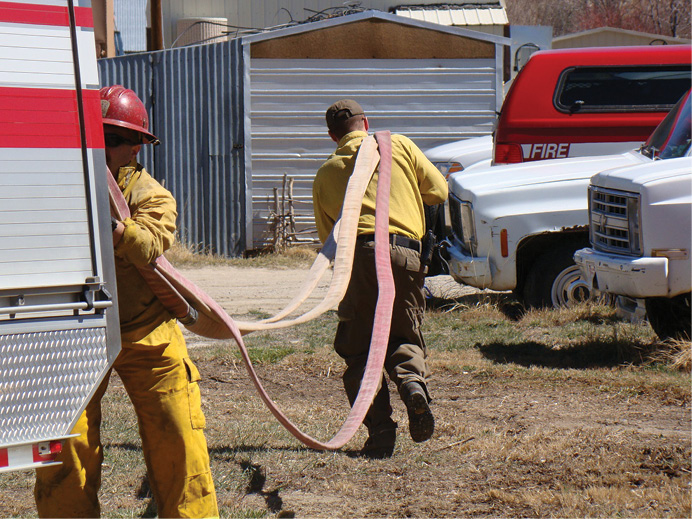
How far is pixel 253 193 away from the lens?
45.7ft

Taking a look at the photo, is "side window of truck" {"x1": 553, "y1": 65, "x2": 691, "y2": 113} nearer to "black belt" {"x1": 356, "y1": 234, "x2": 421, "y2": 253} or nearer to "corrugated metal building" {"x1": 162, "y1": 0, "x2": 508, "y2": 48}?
"black belt" {"x1": 356, "y1": 234, "x2": 421, "y2": 253}

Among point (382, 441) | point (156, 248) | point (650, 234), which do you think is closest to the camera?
point (156, 248)

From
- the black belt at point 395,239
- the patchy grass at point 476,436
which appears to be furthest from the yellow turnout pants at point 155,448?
the black belt at point 395,239

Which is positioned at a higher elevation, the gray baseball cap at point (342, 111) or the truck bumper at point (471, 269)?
the gray baseball cap at point (342, 111)

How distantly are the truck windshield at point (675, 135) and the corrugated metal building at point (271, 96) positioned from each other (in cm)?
698

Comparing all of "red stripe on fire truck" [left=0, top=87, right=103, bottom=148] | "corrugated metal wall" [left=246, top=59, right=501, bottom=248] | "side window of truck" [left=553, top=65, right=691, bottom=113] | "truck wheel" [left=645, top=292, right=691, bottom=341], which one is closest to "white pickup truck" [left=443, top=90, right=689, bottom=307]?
"truck wheel" [left=645, top=292, right=691, bottom=341]

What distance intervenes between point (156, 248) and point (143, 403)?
0.65 m

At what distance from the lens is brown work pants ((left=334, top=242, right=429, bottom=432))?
4.91m

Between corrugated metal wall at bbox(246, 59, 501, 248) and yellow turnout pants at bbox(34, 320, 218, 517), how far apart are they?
414 inches

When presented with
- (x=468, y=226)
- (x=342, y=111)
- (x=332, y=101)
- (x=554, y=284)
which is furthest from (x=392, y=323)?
(x=332, y=101)

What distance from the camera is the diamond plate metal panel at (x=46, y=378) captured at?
2727mm

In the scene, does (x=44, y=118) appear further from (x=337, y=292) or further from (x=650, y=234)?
(x=650, y=234)

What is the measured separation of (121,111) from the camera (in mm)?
3463

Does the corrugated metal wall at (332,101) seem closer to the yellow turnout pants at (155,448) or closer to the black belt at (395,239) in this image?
the black belt at (395,239)
